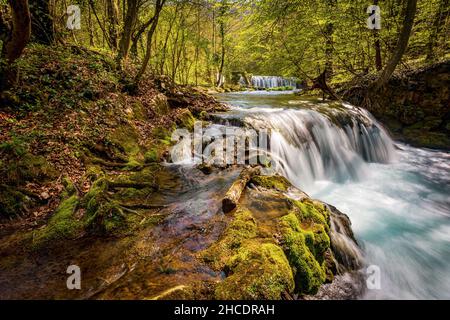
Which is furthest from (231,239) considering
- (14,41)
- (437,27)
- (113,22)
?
(437,27)

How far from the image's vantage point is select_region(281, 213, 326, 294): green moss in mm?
2824

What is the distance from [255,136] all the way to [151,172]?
3.49m

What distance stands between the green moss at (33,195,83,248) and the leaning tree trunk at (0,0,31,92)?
10.9 feet

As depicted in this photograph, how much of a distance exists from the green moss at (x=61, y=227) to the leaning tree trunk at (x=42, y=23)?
6.95m

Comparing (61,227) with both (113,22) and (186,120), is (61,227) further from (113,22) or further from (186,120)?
(113,22)

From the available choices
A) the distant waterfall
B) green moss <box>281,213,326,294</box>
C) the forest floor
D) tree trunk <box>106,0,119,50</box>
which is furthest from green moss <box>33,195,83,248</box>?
the distant waterfall

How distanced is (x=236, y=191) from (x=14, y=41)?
16.9 feet

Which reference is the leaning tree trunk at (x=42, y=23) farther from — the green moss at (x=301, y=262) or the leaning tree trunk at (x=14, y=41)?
the green moss at (x=301, y=262)

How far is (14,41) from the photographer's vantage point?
15.6 ft

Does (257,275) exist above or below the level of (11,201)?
below

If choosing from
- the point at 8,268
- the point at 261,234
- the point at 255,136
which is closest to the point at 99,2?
the point at 255,136

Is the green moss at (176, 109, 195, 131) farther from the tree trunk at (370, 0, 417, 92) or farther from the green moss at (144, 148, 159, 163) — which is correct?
the tree trunk at (370, 0, 417, 92)

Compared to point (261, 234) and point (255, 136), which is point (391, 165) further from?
point (261, 234)
